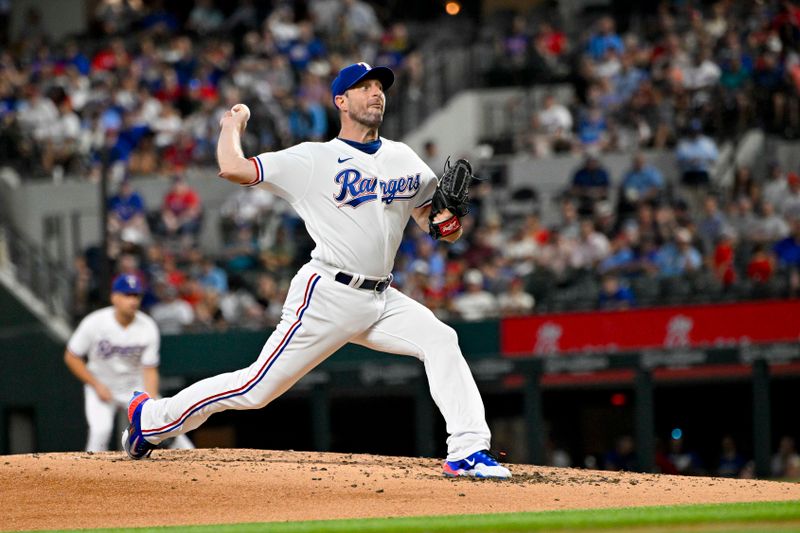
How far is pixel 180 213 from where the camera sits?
18766 mm

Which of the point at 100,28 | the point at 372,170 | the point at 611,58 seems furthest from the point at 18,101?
the point at 372,170

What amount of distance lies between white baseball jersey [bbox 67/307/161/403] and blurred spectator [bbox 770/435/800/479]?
598 cm

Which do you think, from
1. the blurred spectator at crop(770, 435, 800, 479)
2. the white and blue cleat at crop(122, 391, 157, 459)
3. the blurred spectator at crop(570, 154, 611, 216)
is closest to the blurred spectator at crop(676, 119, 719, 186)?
the blurred spectator at crop(570, 154, 611, 216)

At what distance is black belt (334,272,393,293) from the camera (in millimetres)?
7918

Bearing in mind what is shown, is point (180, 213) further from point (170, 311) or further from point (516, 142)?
point (516, 142)

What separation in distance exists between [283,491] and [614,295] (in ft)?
25.4

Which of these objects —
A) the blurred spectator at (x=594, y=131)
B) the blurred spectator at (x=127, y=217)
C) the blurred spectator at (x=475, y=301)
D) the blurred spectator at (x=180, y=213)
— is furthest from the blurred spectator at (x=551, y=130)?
the blurred spectator at (x=127, y=217)

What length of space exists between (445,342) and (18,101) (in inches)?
565

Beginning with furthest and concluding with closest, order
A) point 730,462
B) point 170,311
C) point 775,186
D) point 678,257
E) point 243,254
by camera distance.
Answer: point 243,254 < point 170,311 < point 775,186 < point 678,257 < point 730,462

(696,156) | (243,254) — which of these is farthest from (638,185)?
(243,254)

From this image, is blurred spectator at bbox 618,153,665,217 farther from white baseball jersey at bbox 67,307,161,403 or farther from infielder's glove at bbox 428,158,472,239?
infielder's glove at bbox 428,158,472,239

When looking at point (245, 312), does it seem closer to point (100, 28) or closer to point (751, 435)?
point (751, 435)

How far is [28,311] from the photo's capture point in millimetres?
18031

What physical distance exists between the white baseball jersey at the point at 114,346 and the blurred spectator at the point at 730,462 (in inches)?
237
